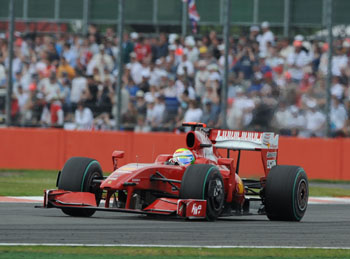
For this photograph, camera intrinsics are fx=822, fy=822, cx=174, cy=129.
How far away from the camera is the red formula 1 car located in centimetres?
920

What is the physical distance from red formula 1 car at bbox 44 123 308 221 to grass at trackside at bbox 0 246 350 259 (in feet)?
7.04

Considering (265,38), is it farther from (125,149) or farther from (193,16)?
(125,149)

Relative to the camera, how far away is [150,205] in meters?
9.27

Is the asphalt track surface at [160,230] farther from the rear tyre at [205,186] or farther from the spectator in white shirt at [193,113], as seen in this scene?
the spectator in white shirt at [193,113]

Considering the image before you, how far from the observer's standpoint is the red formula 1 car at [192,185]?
9.20 m

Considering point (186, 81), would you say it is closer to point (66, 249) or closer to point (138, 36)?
point (138, 36)

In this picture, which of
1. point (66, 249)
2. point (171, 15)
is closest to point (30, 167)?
point (171, 15)

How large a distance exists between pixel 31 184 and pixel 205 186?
6.92 m

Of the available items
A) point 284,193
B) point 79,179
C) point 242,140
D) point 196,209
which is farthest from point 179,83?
point 196,209

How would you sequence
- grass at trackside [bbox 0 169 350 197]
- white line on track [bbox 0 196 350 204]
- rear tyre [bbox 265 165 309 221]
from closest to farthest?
1. rear tyre [bbox 265 165 309 221]
2. white line on track [bbox 0 196 350 204]
3. grass at trackside [bbox 0 169 350 197]

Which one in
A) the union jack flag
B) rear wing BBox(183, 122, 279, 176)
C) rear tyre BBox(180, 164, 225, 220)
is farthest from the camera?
the union jack flag

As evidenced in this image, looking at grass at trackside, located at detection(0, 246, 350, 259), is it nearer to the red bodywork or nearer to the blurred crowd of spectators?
the red bodywork

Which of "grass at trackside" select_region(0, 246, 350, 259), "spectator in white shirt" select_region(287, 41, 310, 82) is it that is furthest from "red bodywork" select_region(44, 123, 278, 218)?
"spectator in white shirt" select_region(287, 41, 310, 82)

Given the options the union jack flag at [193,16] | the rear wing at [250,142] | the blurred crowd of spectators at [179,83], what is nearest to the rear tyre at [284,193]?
the rear wing at [250,142]
